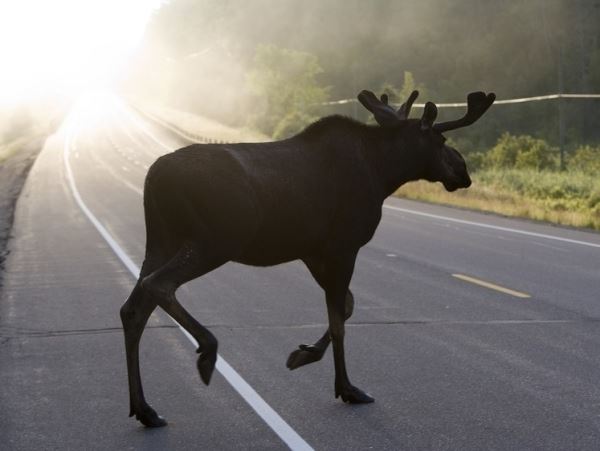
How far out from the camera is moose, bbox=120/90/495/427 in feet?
19.6

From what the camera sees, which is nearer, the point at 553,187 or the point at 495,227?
the point at 495,227

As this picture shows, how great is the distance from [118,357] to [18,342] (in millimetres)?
1263

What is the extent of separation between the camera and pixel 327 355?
8562 mm

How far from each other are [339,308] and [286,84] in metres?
84.6

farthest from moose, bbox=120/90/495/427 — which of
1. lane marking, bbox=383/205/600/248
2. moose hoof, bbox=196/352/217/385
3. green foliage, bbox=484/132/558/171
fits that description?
green foliage, bbox=484/132/558/171

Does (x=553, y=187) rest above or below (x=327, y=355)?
below

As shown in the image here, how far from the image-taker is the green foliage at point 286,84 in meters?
85.6

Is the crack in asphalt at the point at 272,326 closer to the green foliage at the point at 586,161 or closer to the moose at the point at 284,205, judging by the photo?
the moose at the point at 284,205

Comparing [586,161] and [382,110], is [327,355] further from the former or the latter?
[586,161]

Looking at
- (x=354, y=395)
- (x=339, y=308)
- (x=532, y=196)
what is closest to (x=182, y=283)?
(x=339, y=308)

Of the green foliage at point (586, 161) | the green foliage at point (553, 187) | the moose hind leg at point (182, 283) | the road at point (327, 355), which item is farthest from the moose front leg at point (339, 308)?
the green foliage at point (586, 161)

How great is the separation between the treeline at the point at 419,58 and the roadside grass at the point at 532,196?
28.9 meters

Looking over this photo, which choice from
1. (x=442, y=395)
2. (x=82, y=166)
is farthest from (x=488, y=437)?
(x=82, y=166)

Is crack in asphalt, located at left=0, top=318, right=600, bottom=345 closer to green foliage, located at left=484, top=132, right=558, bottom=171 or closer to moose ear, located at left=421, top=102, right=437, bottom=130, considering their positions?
moose ear, located at left=421, top=102, right=437, bottom=130
